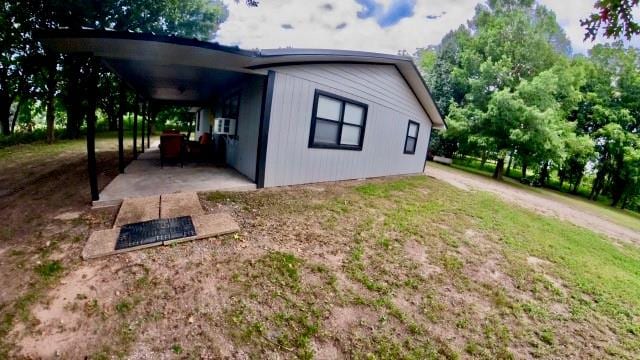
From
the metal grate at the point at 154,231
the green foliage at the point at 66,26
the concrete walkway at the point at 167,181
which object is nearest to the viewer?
the metal grate at the point at 154,231

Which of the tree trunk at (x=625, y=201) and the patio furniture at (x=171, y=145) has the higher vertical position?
the patio furniture at (x=171, y=145)

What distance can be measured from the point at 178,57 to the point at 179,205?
90.1 inches

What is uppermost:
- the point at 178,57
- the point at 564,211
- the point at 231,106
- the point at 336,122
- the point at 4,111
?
the point at 178,57

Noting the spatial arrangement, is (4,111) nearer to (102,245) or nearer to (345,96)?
(102,245)

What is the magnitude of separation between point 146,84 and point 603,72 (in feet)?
81.2

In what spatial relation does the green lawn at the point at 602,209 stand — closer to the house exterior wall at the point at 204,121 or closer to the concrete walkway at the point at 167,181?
the concrete walkway at the point at 167,181

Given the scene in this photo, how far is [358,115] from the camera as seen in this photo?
7430mm

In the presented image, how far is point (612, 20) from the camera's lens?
7.65ft

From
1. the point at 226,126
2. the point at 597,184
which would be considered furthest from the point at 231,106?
the point at 597,184

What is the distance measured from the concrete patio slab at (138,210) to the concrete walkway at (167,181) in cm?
26

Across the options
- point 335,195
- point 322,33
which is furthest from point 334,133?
point 322,33

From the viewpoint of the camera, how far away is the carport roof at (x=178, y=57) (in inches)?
133

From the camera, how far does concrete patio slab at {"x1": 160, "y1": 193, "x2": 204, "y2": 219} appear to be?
385cm

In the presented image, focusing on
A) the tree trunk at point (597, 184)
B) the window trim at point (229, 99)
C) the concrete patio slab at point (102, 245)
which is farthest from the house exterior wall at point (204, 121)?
the tree trunk at point (597, 184)
